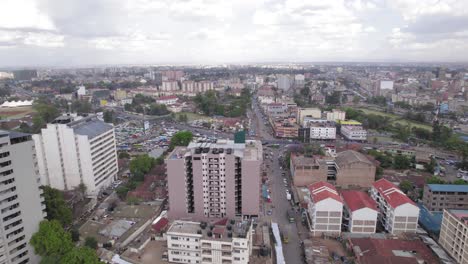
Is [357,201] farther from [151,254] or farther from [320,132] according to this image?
[320,132]

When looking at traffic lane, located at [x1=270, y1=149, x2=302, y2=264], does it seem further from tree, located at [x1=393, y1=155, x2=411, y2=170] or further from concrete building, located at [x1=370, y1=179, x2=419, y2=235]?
tree, located at [x1=393, y1=155, x2=411, y2=170]

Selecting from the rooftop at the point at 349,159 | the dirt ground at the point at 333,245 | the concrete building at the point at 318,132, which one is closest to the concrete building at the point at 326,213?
the dirt ground at the point at 333,245

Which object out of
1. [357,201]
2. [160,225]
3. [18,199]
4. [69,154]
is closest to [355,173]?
[357,201]

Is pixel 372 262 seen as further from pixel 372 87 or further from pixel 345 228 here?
pixel 372 87

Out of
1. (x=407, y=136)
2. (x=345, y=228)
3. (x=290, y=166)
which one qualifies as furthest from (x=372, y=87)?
(x=345, y=228)

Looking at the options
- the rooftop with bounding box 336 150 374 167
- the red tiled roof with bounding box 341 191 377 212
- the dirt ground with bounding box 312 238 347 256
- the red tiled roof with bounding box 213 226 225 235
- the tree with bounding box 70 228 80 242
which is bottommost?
the dirt ground with bounding box 312 238 347 256

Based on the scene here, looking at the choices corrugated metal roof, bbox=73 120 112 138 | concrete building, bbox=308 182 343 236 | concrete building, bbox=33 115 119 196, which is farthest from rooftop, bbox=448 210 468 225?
corrugated metal roof, bbox=73 120 112 138

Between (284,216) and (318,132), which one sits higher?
(318,132)
